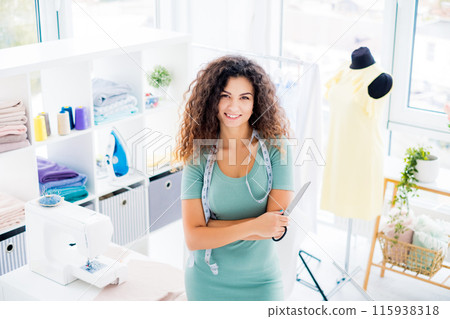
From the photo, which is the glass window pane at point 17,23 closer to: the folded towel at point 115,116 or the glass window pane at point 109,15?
the glass window pane at point 109,15

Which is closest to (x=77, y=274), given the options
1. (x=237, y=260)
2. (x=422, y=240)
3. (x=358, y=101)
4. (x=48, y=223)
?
(x=48, y=223)

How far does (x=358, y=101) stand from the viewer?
258cm

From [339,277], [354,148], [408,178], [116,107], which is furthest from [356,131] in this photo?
[116,107]

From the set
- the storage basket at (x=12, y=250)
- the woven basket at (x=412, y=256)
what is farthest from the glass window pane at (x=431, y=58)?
the storage basket at (x=12, y=250)

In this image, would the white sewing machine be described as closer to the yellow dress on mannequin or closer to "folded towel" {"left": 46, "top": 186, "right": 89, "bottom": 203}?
"folded towel" {"left": 46, "top": 186, "right": 89, "bottom": 203}

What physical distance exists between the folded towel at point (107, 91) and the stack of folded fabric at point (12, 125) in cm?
36

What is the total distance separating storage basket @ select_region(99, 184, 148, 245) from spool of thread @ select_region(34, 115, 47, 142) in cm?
41

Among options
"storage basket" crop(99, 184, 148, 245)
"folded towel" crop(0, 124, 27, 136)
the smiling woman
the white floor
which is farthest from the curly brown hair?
the white floor

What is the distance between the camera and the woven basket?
8.88ft

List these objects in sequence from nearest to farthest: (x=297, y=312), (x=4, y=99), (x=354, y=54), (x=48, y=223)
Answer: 1. (x=297, y=312)
2. (x=48, y=223)
3. (x=4, y=99)
4. (x=354, y=54)

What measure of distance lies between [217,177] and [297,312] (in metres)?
0.42

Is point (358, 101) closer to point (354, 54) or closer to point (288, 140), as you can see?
point (354, 54)

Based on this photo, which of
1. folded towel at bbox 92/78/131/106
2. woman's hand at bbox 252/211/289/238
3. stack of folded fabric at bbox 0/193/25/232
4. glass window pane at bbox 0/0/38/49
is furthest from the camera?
glass window pane at bbox 0/0/38/49

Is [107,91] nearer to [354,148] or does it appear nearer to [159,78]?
[159,78]
